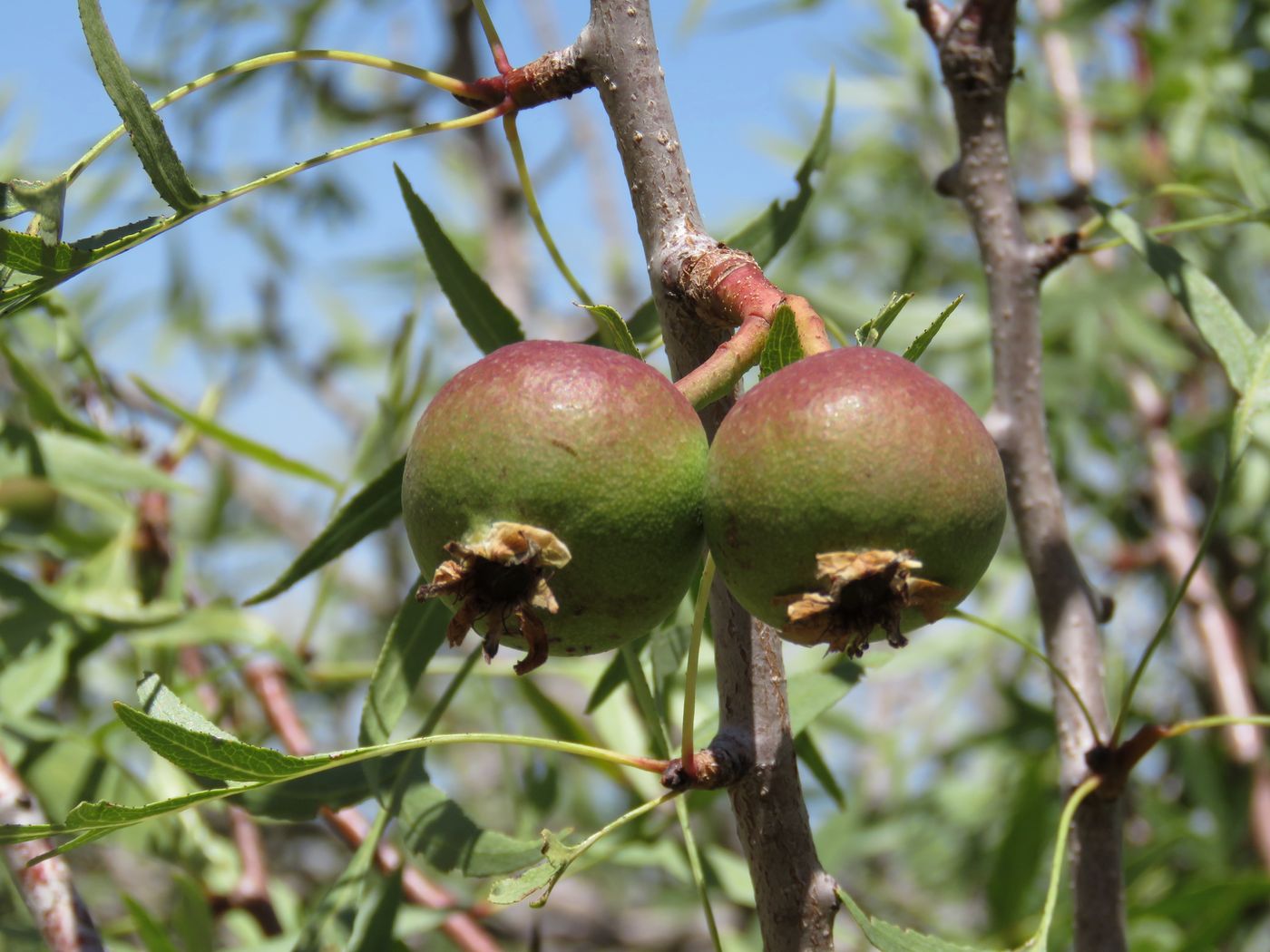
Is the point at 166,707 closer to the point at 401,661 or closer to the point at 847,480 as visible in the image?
the point at 401,661

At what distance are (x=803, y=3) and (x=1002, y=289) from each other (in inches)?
46.0

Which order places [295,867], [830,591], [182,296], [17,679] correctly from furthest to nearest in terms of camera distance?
Result: [182,296], [295,867], [17,679], [830,591]

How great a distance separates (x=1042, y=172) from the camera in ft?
14.2

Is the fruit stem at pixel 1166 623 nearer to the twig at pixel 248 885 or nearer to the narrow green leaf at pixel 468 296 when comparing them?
the narrow green leaf at pixel 468 296

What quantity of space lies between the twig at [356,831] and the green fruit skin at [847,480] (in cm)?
104

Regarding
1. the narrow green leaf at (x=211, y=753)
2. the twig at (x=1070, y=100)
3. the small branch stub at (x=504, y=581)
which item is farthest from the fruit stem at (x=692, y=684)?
the twig at (x=1070, y=100)

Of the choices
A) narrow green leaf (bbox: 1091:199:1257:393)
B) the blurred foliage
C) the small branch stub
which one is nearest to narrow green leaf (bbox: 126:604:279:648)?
the blurred foliage

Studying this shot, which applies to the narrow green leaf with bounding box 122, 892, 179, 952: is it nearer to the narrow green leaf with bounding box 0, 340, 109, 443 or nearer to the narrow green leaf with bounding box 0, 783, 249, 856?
the narrow green leaf with bounding box 0, 783, 249, 856

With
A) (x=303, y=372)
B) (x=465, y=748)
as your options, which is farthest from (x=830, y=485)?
(x=465, y=748)

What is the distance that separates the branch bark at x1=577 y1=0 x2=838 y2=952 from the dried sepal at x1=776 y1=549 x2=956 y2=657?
204 mm

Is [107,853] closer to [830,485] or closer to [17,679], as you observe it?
[17,679]

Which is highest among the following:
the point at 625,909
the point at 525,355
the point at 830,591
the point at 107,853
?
the point at 525,355

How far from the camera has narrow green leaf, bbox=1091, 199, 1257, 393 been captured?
1438 mm

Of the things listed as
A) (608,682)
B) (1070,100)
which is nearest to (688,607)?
(608,682)
